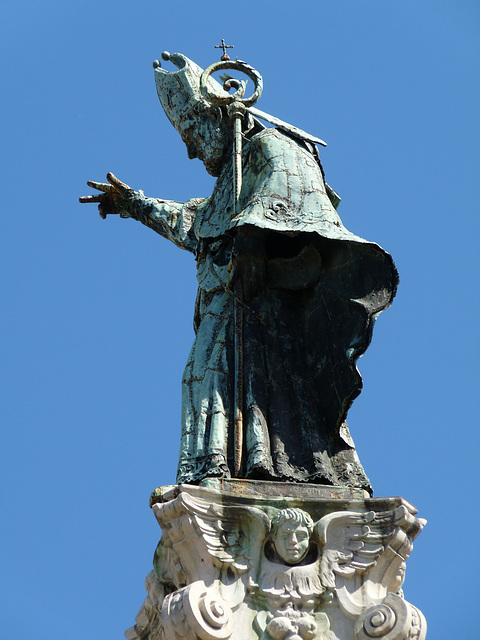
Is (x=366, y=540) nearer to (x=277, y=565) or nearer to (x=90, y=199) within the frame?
(x=277, y=565)

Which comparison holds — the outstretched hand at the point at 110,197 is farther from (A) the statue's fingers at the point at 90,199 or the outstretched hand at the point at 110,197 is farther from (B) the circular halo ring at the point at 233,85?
(B) the circular halo ring at the point at 233,85

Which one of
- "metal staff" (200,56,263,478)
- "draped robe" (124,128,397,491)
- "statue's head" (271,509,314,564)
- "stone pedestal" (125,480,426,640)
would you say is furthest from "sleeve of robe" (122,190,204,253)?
"statue's head" (271,509,314,564)

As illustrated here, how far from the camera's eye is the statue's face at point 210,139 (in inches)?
430

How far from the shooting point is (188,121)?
1120 cm

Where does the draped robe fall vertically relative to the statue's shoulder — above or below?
below

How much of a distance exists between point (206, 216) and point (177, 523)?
133 inches

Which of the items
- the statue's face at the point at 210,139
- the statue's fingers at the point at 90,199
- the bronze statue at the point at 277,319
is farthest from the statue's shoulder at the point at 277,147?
the statue's fingers at the point at 90,199

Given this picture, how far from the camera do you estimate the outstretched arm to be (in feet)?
36.5

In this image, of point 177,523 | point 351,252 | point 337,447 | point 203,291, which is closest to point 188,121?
point 203,291

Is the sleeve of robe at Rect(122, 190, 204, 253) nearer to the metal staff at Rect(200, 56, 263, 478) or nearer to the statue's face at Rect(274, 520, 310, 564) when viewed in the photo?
the metal staff at Rect(200, 56, 263, 478)

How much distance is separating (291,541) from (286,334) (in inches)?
78.1

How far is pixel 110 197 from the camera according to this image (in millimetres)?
11719

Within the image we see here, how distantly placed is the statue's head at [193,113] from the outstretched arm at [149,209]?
19.9 inches

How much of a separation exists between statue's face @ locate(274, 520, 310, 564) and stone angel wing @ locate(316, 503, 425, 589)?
136mm
